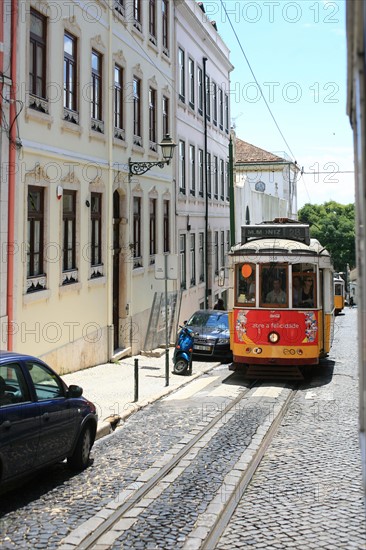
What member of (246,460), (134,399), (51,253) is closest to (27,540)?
(246,460)

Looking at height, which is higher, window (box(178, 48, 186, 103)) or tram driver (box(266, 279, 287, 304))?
window (box(178, 48, 186, 103))

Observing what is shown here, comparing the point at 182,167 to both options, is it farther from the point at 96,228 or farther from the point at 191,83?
the point at 96,228

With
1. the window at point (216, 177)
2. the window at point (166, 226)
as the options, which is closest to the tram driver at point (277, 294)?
the window at point (166, 226)

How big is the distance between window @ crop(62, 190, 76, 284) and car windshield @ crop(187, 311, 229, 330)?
642cm

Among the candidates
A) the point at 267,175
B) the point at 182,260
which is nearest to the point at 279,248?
the point at 182,260

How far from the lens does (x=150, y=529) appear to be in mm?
6930

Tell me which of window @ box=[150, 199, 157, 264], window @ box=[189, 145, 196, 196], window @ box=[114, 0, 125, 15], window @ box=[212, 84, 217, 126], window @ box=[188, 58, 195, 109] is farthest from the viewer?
window @ box=[212, 84, 217, 126]

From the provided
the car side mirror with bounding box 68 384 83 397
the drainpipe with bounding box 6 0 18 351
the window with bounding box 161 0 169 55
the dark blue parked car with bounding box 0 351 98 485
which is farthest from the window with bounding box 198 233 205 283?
the car side mirror with bounding box 68 384 83 397

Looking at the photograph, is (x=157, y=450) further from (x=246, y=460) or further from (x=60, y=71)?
(x=60, y=71)

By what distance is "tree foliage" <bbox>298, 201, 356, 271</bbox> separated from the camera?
7269 centimetres

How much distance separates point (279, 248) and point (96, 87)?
656 centimetres

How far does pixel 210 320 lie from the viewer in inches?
894

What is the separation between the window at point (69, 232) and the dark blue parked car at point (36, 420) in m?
7.64

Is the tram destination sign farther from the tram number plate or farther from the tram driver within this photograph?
the tram number plate
